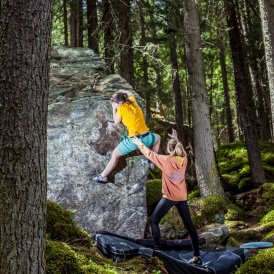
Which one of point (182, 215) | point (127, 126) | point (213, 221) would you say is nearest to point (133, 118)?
point (127, 126)

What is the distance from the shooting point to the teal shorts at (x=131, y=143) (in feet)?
26.8

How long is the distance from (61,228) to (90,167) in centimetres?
330

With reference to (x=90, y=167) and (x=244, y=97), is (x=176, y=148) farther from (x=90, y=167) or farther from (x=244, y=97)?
(x=244, y=97)

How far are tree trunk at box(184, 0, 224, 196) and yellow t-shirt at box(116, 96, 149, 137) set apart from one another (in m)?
3.58

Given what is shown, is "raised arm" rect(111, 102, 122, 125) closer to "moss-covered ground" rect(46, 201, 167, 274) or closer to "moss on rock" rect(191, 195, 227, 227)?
"moss on rock" rect(191, 195, 227, 227)

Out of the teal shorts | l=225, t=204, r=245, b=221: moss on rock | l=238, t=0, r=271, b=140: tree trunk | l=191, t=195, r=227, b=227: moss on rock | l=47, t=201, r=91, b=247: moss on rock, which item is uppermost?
l=238, t=0, r=271, b=140: tree trunk

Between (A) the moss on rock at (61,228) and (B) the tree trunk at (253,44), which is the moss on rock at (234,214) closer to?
(B) the tree trunk at (253,44)

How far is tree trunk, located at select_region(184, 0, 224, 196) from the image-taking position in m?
11.4

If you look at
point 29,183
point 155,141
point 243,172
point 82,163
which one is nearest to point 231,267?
point 155,141

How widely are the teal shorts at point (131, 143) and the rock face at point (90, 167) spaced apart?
348 mm

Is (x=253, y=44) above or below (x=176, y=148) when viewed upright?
above

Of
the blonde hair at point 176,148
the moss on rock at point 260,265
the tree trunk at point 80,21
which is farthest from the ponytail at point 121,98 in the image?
the tree trunk at point 80,21

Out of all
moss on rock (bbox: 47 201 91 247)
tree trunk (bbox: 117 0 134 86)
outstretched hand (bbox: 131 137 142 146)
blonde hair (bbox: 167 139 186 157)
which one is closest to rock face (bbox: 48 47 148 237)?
outstretched hand (bbox: 131 137 142 146)

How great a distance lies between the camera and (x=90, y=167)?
852cm
